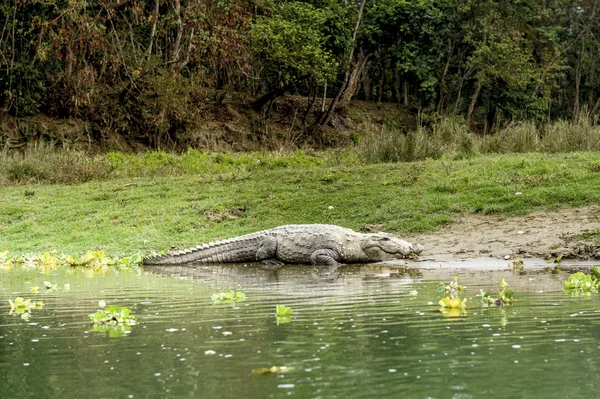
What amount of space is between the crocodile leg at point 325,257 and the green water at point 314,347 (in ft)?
11.6

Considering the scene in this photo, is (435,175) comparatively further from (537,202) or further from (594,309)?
(594,309)

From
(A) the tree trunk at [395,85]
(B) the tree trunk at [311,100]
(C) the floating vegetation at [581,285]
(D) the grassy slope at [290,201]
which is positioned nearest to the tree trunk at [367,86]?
(A) the tree trunk at [395,85]

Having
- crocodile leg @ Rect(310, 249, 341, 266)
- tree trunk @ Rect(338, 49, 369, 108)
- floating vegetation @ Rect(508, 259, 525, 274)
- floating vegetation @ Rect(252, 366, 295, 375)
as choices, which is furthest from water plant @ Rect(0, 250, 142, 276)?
tree trunk @ Rect(338, 49, 369, 108)

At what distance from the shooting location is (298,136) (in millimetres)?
39781

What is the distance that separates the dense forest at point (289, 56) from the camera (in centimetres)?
2819

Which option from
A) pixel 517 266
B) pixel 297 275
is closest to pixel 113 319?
pixel 297 275

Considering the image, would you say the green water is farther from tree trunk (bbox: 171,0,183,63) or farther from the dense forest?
tree trunk (bbox: 171,0,183,63)

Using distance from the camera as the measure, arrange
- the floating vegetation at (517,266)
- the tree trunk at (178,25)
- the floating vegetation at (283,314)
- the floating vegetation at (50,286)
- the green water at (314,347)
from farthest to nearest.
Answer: the tree trunk at (178,25) < the floating vegetation at (517,266) < the floating vegetation at (50,286) < the floating vegetation at (283,314) < the green water at (314,347)

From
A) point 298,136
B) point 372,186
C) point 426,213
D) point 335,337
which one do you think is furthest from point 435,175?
point 298,136

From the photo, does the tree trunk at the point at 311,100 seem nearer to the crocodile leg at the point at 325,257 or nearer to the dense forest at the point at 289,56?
the dense forest at the point at 289,56

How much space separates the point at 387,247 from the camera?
12.0 m

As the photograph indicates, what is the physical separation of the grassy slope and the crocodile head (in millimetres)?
1427

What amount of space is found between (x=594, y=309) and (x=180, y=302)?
3661 millimetres

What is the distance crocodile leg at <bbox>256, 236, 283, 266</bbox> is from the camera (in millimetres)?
12492
